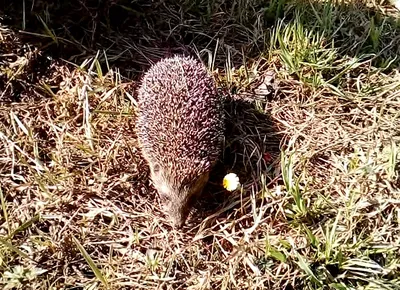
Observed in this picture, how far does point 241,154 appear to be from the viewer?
13.6 ft

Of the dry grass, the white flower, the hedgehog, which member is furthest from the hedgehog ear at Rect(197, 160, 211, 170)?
the dry grass

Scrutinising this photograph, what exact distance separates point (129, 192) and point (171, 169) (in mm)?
366

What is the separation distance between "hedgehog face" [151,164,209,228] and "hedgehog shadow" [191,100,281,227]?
14 cm

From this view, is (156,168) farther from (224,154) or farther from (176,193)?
(224,154)

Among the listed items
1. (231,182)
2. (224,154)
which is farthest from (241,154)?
(231,182)

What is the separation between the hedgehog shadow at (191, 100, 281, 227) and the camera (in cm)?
396

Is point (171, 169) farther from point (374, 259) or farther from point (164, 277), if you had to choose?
point (374, 259)

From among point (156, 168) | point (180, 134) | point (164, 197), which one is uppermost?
point (180, 134)

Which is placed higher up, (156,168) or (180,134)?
(180,134)

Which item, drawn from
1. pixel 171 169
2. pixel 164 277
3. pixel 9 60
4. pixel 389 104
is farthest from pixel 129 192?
pixel 389 104

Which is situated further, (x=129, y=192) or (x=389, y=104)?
(x=389, y=104)

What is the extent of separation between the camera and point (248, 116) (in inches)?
172

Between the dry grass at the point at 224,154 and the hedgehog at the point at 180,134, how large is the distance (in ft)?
0.59

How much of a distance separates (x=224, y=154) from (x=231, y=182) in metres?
0.31
